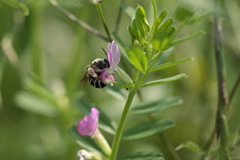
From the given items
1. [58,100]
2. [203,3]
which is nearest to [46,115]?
[58,100]

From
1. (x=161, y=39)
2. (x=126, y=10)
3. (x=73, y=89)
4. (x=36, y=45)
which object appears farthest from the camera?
(x=36, y=45)

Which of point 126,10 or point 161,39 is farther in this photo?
point 126,10

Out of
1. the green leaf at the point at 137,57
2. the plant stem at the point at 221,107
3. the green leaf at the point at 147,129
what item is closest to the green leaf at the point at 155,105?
the green leaf at the point at 147,129

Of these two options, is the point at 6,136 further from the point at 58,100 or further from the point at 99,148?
the point at 99,148

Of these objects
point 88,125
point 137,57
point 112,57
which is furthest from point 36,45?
point 137,57

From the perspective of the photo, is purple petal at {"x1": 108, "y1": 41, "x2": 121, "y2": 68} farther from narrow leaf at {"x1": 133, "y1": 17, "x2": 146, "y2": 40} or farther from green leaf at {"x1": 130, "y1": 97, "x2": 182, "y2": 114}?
green leaf at {"x1": 130, "y1": 97, "x2": 182, "y2": 114}

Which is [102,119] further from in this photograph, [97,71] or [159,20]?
[159,20]
